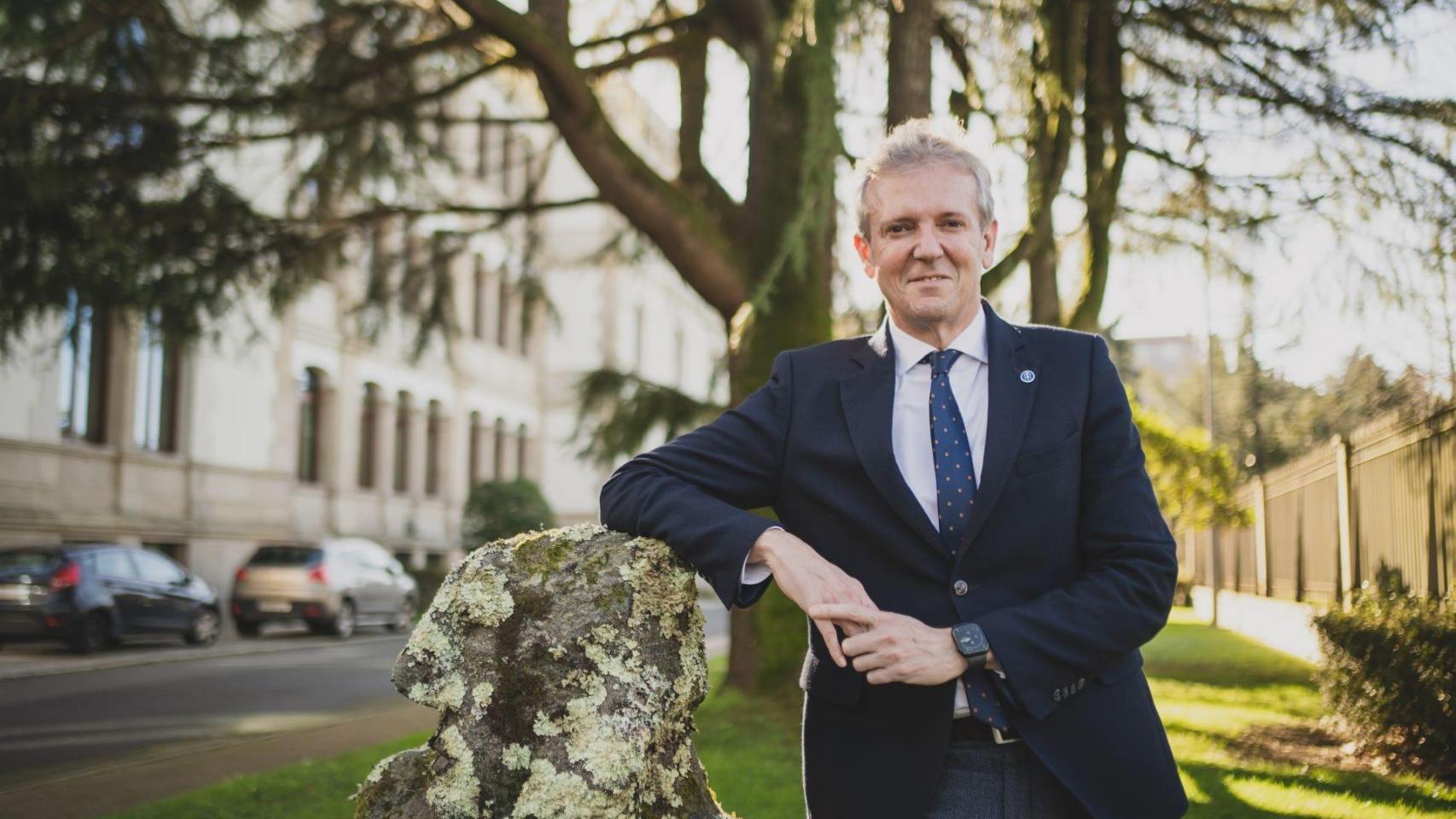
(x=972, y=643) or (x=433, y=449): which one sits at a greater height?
(x=433, y=449)

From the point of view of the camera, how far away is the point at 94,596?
15.5m

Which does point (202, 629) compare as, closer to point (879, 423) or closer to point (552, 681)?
point (552, 681)

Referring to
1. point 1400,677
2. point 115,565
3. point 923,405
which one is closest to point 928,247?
point 923,405

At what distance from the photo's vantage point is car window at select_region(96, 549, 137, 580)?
627 inches

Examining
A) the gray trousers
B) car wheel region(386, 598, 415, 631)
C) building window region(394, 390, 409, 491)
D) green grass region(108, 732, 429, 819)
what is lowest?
car wheel region(386, 598, 415, 631)

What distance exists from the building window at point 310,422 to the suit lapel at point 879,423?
91.4ft

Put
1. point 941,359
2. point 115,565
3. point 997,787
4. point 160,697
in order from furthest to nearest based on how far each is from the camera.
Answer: point 115,565, point 160,697, point 941,359, point 997,787

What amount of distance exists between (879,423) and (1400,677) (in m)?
6.15

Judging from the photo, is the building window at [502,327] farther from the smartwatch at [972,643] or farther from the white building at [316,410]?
the smartwatch at [972,643]

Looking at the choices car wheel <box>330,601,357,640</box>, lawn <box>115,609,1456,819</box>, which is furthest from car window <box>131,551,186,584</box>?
lawn <box>115,609,1456,819</box>

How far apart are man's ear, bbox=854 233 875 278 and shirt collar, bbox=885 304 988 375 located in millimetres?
153

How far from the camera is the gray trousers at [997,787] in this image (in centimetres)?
220

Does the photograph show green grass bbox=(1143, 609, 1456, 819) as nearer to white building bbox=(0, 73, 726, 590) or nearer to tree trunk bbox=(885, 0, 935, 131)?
tree trunk bbox=(885, 0, 935, 131)

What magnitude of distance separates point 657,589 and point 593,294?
46544 mm
